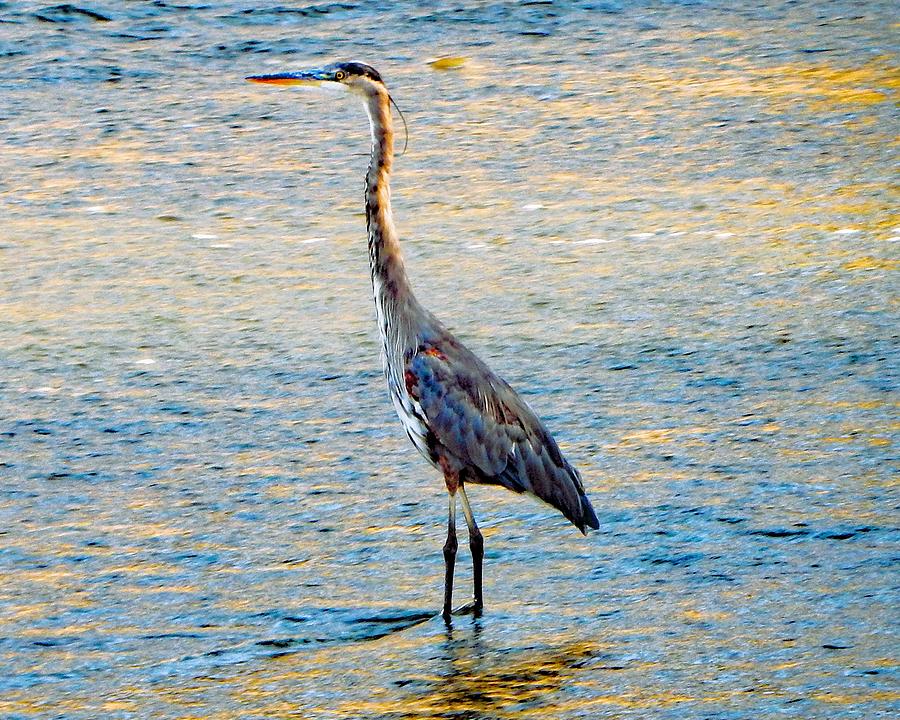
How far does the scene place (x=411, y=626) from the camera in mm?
4969

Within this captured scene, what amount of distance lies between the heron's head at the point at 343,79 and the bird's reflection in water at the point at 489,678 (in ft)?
6.14

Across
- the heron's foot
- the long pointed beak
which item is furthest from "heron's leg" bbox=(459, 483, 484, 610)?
the long pointed beak

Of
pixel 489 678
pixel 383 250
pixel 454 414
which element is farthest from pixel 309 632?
pixel 383 250

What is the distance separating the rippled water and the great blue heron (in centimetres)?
27

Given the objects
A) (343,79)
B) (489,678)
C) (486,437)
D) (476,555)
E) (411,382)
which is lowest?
(489,678)

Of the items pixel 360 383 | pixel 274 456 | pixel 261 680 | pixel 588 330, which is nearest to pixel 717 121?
pixel 588 330

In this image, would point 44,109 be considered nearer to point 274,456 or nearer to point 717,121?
point 717,121

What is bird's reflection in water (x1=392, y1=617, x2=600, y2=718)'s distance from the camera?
14.7 feet

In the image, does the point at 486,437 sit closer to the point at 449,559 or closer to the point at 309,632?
the point at 449,559

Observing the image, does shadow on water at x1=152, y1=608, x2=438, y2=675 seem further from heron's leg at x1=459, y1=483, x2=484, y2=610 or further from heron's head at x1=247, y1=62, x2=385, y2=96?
heron's head at x1=247, y1=62, x2=385, y2=96

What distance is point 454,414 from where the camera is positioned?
5.14m

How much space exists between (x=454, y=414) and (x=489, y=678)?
2.89 ft

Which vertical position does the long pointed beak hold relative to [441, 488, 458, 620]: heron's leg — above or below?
above

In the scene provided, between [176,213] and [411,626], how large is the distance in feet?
14.4
